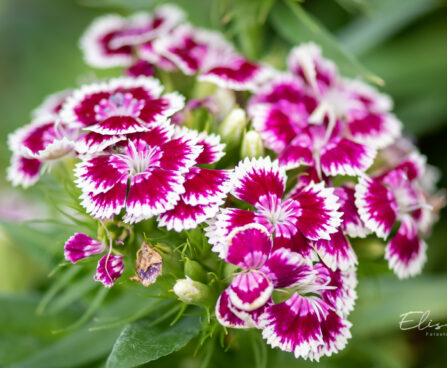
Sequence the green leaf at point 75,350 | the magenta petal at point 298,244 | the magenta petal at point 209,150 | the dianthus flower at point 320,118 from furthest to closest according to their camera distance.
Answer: the green leaf at point 75,350, the dianthus flower at point 320,118, the magenta petal at point 209,150, the magenta petal at point 298,244

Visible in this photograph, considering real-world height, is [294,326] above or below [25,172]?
below

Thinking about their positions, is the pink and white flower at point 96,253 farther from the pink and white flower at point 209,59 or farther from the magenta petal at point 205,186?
the pink and white flower at point 209,59

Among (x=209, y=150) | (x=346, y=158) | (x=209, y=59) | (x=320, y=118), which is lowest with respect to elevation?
(x=209, y=150)

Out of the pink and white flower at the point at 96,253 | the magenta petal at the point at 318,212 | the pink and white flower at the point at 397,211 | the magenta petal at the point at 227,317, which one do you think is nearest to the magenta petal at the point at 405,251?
the pink and white flower at the point at 397,211

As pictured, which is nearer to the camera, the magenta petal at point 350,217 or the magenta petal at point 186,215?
the magenta petal at point 186,215

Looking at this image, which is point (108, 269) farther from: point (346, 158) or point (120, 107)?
point (346, 158)

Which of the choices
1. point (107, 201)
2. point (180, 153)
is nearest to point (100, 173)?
point (107, 201)

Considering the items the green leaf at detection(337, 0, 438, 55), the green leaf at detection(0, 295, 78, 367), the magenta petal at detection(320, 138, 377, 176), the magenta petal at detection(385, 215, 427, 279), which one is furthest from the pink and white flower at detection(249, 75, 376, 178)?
the green leaf at detection(0, 295, 78, 367)
